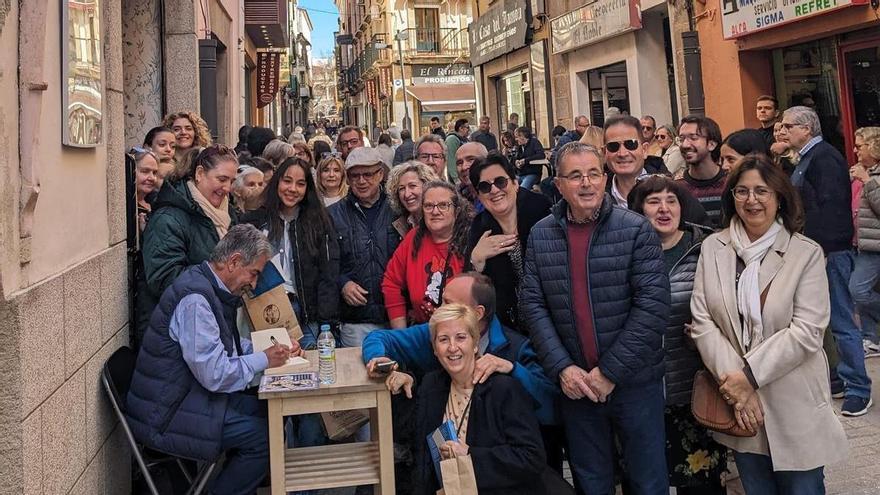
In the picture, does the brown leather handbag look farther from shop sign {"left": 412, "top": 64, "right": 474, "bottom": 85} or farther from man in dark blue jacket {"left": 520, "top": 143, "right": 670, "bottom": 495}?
shop sign {"left": 412, "top": 64, "right": 474, "bottom": 85}

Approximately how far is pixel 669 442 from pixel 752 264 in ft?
3.43

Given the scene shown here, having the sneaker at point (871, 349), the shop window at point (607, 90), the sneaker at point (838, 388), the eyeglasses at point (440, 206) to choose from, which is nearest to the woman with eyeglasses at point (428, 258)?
the eyeglasses at point (440, 206)

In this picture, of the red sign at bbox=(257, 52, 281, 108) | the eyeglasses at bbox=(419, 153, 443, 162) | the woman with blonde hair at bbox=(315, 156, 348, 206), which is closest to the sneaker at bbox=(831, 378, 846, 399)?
the eyeglasses at bbox=(419, 153, 443, 162)

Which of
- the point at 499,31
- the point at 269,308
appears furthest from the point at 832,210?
the point at 499,31

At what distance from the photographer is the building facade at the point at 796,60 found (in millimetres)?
9102

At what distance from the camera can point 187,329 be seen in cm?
362

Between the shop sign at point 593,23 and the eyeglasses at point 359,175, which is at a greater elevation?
the shop sign at point 593,23

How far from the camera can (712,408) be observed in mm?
3514

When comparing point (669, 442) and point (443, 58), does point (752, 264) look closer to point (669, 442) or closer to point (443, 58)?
point (669, 442)

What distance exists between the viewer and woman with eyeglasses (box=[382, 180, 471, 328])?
4270 mm

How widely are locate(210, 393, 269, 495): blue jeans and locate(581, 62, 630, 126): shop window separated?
13.0 meters

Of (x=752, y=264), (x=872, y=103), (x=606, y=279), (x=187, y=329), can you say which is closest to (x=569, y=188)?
(x=606, y=279)

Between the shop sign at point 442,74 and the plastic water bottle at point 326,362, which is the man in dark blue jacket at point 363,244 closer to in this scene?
the plastic water bottle at point 326,362

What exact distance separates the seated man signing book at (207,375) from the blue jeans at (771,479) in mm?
2287
